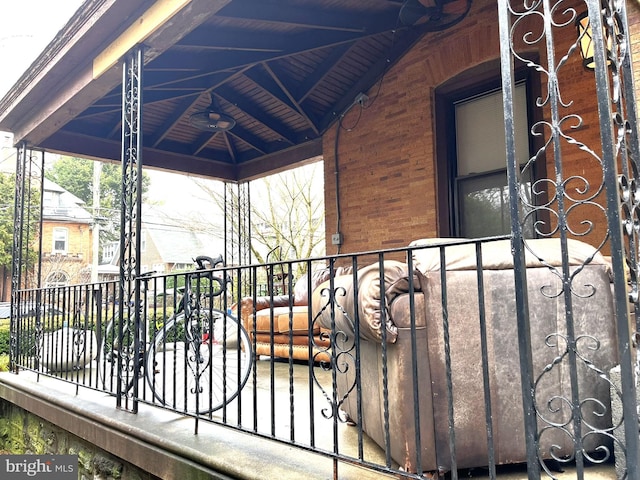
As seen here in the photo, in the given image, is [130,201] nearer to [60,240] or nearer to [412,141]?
[412,141]

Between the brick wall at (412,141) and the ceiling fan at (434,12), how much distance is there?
0.28 feet

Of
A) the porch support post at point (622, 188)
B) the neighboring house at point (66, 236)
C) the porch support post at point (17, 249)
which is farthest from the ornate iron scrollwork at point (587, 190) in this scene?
the neighboring house at point (66, 236)

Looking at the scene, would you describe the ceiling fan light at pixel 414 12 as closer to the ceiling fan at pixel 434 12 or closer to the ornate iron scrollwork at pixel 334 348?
the ceiling fan at pixel 434 12

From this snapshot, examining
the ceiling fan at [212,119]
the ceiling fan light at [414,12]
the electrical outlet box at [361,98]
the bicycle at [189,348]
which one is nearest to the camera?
the bicycle at [189,348]

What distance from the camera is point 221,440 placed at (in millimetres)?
2207

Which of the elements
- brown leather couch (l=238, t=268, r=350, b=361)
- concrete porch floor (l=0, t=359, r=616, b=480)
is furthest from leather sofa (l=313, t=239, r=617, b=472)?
brown leather couch (l=238, t=268, r=350, b=361)

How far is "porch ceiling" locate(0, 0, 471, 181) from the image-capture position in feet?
10.3

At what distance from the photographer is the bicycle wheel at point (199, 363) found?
246 centimetres

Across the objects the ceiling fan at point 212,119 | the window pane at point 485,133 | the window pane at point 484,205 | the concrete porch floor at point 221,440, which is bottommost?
the concrete porch floor at point 221,440

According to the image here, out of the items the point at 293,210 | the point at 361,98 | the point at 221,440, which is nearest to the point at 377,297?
the point at 221,440

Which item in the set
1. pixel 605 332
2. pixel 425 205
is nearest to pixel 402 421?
pixel 605 332

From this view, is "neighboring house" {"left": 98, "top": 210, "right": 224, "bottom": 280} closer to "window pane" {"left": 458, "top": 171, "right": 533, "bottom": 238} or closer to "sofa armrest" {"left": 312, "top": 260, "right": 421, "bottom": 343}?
"window pane" {"left": 458, "top": 171, "right": 533, "bottom": 238}

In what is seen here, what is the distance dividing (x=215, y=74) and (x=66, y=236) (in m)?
20.3

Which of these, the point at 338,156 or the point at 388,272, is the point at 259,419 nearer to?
the point at 388,272
